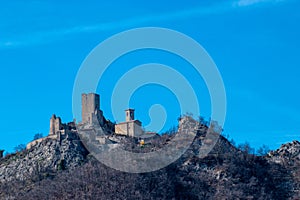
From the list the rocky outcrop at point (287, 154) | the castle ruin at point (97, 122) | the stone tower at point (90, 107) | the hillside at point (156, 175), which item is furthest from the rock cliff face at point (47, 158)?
the rocky outcrop at point (287, 154)

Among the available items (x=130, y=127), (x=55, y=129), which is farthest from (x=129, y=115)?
(x=55, y=129)

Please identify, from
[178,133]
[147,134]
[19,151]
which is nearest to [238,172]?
[178,133]

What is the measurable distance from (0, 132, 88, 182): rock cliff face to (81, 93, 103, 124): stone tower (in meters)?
5.74

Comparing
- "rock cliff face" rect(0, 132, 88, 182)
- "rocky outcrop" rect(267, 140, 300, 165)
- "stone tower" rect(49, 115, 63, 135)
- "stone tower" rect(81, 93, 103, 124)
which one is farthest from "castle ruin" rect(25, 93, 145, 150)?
"rocky outcrop" rect(267, 140, 300, 165)

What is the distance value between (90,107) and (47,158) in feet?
37.4

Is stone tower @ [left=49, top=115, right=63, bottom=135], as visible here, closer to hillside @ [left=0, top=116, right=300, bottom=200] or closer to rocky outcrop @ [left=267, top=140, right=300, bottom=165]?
hillside @ [left=0, top=116, right=300, bottom=200]

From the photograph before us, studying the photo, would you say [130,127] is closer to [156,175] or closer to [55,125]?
[55,125]

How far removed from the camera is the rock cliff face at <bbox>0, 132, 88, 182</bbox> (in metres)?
87.5

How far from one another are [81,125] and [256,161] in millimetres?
20976

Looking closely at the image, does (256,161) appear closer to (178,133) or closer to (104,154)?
(178,133)

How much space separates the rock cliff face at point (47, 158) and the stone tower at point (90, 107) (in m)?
5.74

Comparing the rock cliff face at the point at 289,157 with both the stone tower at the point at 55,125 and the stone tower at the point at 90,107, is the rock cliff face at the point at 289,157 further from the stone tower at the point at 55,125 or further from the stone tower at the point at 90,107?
the stone tower at the point at 55,125

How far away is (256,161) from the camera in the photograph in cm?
8688

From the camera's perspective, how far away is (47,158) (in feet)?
291
